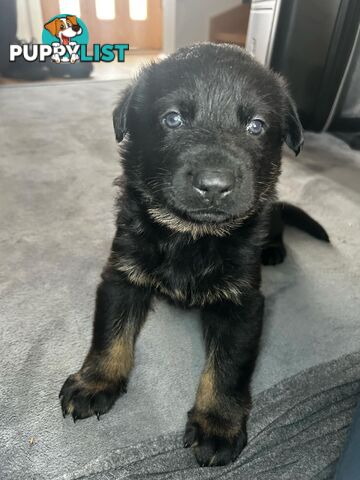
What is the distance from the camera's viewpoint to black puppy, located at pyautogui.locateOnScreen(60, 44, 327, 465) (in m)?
1.05

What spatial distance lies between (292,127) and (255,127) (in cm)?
21

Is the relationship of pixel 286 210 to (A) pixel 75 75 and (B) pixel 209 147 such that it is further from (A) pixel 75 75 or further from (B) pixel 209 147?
(A) pixel 75 75

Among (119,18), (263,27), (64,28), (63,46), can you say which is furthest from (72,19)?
(263,27)

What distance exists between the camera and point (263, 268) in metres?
1.76

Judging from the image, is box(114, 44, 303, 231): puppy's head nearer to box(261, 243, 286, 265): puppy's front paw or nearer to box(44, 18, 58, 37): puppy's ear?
box(261, 243, 286, 265): puppy's front paw

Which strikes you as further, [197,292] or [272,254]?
[272,254]

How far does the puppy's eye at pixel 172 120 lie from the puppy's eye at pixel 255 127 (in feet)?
0.60

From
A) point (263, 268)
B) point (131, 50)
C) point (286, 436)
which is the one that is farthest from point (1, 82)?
point (286, 436)

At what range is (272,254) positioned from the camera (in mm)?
1778

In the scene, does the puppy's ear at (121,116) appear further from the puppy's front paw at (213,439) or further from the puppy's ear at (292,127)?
the puppy's front paw at (213,439)

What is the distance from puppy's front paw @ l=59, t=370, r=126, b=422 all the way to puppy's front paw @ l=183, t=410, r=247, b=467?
0.23 m

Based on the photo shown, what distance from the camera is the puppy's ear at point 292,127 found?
1.27 meters

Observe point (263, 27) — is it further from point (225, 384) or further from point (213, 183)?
point (225, 384)

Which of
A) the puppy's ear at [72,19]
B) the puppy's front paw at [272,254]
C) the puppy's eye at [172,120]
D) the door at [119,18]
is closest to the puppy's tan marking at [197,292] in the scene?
the puppy's eye at [172,120]
